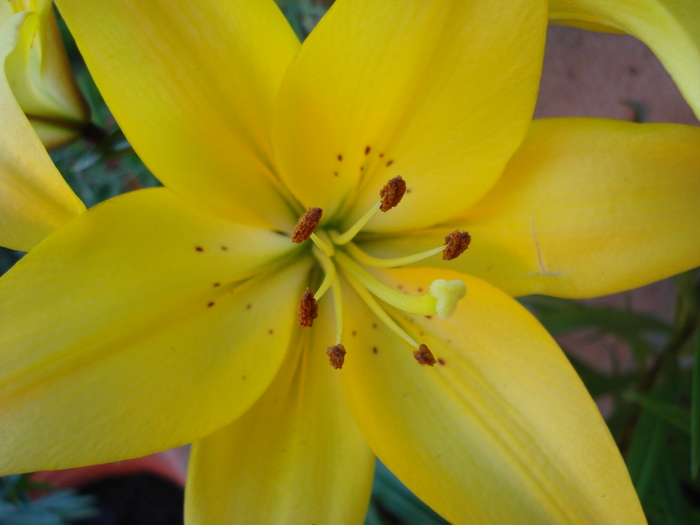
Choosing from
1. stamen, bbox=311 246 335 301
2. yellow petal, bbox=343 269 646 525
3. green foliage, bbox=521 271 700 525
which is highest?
green foliage, bbox=521 271 700 525

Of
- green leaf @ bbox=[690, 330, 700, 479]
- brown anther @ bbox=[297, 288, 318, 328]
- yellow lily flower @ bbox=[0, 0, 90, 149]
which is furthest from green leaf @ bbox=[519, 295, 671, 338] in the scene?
yellow lily flower @ bbox=[0, 0, 90, 149]

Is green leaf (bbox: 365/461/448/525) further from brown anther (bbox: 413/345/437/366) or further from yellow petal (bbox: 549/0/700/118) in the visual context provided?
yellow petal (bbox: 549/0/700/118)

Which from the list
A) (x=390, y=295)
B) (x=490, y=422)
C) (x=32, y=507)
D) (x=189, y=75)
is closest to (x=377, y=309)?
(x=390, y=295)

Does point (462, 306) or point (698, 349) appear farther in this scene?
point (698, 349)

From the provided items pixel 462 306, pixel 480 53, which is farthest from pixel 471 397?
pixel 480 53

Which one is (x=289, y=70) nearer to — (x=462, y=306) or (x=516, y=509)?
(x=462, y=306)

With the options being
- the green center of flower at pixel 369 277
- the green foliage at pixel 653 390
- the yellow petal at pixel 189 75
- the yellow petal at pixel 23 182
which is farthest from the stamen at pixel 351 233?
the green foliage at pixel 653 390
